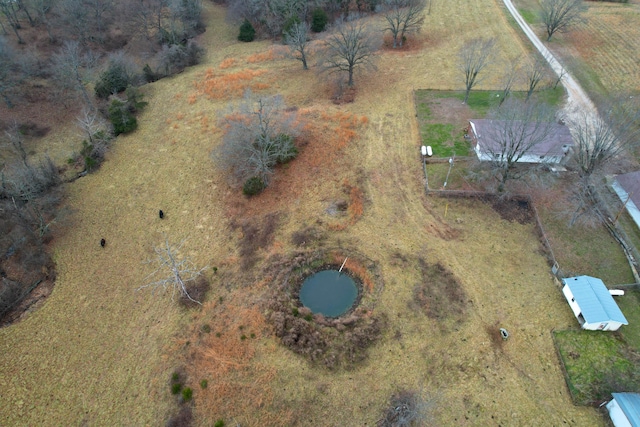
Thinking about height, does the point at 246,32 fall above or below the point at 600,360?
above

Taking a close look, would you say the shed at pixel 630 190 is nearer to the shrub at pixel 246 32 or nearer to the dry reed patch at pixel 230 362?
the dry reed patch at pixel 230 362

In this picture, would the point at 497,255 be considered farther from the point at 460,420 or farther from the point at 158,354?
the point at 158,354

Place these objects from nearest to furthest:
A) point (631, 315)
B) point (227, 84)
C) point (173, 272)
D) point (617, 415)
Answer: point (617, 415), point (631, 315), point (173, 272), point (227, 84)

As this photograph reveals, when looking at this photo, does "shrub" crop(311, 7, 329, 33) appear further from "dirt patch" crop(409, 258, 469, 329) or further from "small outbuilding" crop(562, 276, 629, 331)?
"small outbuilding" crop(562, 276, 629, 331)

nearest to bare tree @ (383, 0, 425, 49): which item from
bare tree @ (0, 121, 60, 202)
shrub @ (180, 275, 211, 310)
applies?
shrub @ (180, 275, 211, 310)

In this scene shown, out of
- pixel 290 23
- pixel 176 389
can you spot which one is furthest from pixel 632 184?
pixel 290 23

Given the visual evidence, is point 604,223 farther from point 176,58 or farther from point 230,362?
point 176,58
